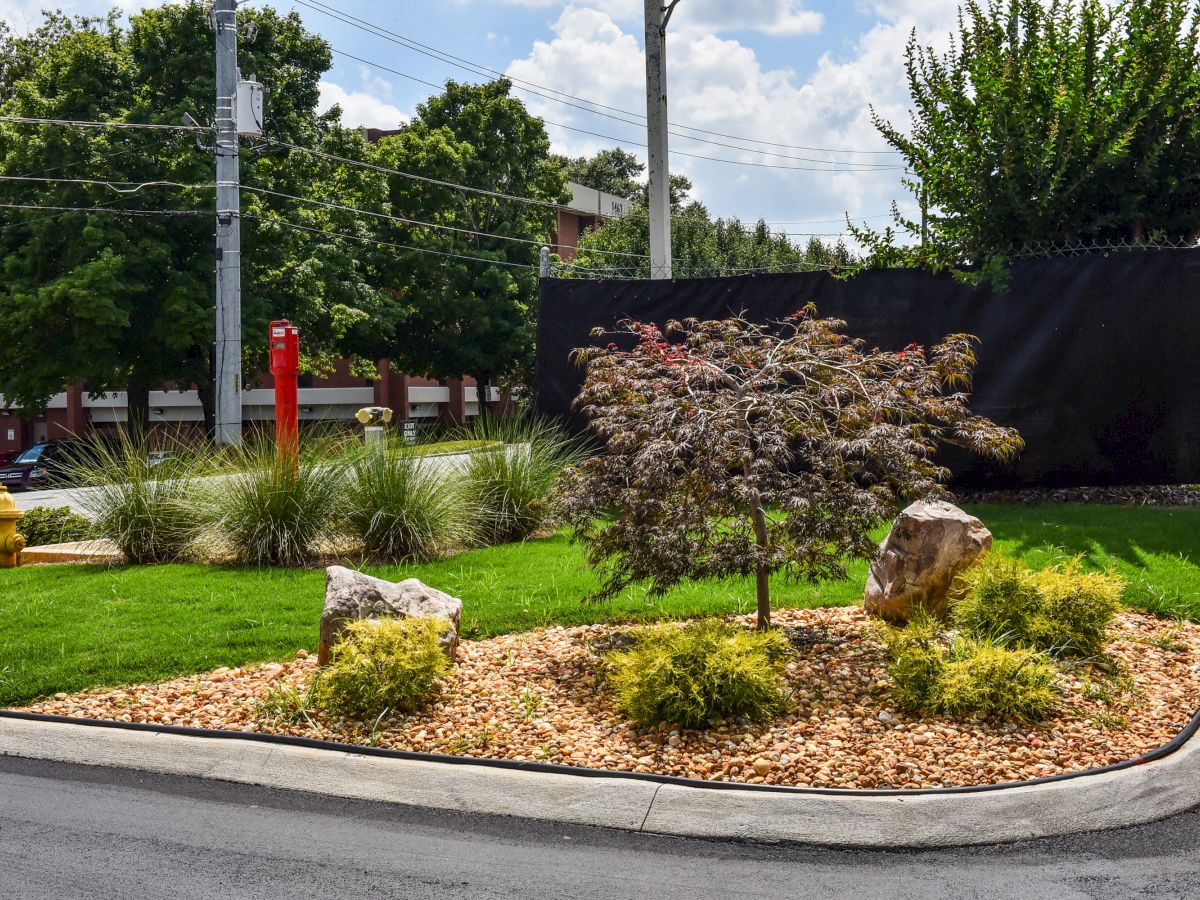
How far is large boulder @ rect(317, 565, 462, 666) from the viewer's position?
6.08 metres

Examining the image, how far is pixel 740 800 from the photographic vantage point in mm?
4297

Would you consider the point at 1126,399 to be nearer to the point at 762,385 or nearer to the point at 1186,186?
the point at 1186,186

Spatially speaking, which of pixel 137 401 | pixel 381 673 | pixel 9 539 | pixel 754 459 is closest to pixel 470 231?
pixel 137 401

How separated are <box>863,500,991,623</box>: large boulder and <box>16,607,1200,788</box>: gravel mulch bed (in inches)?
14.0

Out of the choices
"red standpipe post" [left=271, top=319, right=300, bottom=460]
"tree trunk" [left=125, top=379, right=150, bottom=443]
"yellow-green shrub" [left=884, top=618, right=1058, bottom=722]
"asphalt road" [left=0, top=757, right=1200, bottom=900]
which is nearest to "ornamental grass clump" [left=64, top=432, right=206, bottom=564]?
"red standpipe post" [left=271, top=319, right=300, bottom=460]

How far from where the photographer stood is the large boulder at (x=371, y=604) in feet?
20.0

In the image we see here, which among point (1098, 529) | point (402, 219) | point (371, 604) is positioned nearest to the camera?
point (371, 604)

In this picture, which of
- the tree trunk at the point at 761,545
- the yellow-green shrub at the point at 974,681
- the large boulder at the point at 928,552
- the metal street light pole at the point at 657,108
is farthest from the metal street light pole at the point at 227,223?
the yellow-green shrub at the point at 974,681

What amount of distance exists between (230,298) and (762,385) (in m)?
12.2

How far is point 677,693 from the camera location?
5.05 m

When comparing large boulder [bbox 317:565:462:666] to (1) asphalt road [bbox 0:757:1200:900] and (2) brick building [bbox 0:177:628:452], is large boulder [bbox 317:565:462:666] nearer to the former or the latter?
(1) asphalt road [bbox 0:757:1200:900]

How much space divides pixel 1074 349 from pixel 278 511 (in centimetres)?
698

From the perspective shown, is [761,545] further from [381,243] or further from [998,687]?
[381,243]

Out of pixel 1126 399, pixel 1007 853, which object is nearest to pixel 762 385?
pixel 1007 853
